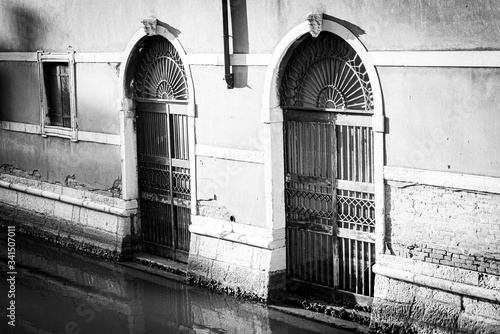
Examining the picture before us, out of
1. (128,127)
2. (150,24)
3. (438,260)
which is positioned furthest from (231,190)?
(438,260)

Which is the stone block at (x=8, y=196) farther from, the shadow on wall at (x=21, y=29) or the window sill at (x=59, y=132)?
the shadow on wall at (x=21, y=29)

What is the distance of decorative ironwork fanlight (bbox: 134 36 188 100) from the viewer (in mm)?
12172

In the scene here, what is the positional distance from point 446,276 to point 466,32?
2.35m

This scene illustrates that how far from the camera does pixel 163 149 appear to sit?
1266 centimetres

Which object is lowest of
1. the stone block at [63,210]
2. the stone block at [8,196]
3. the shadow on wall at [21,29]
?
the stone block at [63,210]

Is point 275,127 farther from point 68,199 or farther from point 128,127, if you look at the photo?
point 68,199

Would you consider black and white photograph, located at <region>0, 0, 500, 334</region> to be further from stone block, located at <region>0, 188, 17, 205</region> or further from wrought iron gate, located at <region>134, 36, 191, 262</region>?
stone block, located at <region>0, 188, 17, 205</region>

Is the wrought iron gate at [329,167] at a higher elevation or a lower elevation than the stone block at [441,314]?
higher

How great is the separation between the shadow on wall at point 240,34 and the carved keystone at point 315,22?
122 cm

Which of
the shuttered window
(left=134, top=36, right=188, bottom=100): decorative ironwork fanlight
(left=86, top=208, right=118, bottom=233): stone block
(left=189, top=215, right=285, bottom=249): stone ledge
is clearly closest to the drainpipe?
(left=134, top=36, right=188, bottom=100): decorative ironwork fanlight

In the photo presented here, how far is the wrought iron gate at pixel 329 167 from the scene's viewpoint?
9867 mm

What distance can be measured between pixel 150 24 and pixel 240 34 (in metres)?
1.73

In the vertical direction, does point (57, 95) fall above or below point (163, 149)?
above

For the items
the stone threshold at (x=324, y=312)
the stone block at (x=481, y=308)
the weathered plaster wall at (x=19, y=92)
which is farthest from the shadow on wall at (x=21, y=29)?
the stone block at (x=481, y=308)
